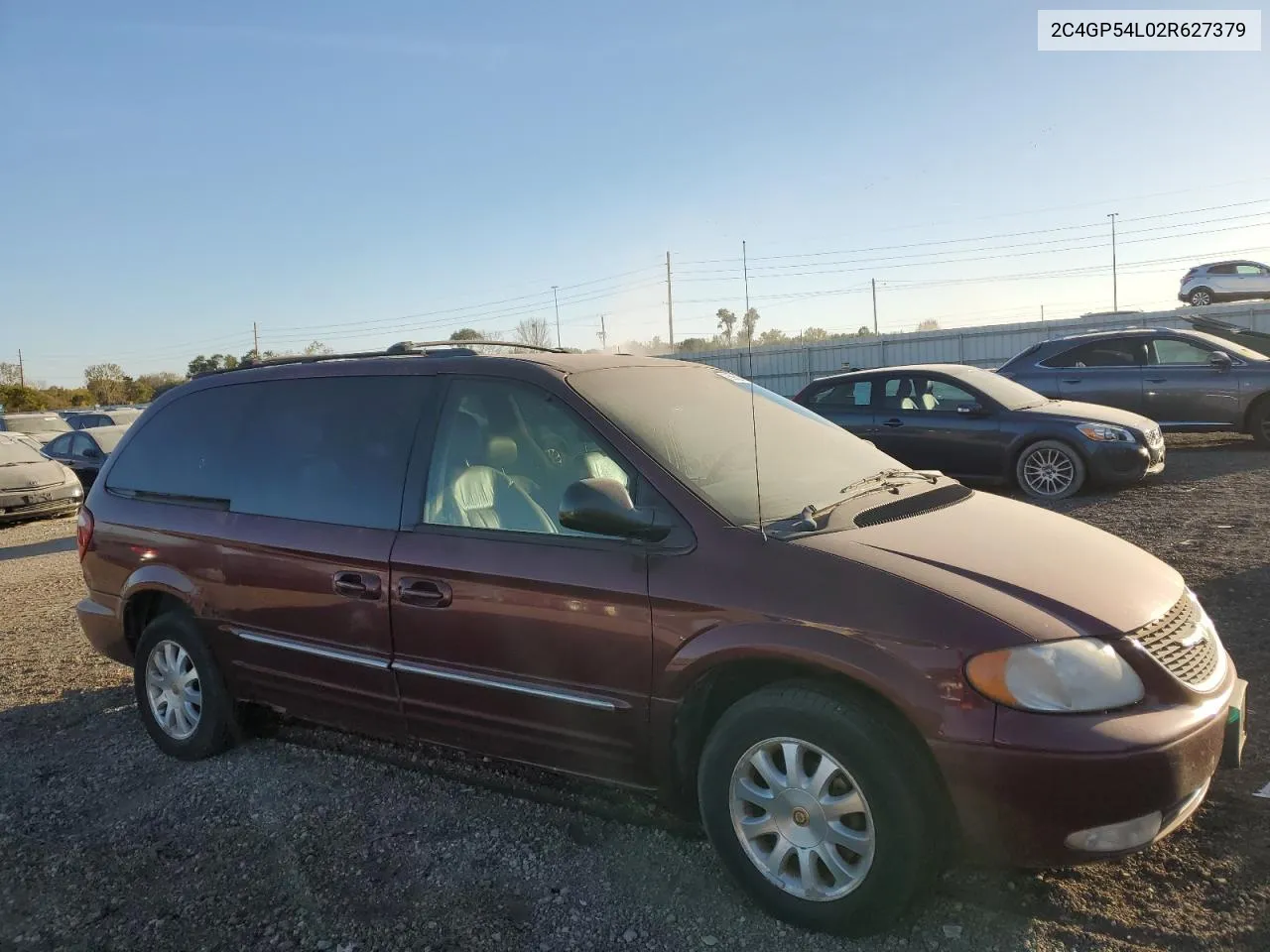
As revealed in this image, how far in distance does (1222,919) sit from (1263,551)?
461 cm

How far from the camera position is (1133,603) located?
272 cm

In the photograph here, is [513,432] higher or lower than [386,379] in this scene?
lower

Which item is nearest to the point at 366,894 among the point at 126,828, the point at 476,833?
the point at 476,833

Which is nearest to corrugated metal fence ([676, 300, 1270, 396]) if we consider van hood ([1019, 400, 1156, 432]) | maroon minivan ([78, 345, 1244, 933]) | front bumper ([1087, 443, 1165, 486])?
van hood ([1019, 400, 1156, 432])

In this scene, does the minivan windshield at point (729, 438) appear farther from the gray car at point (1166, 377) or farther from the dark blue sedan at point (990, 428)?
the gray car at point (1166, 377)

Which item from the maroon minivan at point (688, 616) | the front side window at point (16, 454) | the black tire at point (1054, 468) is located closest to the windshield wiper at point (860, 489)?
the maroon minivan at point (688, 616)

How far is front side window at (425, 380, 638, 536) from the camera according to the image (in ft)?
10.8

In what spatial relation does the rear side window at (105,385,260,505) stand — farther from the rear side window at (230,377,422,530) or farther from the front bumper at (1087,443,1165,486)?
the front bumper at (1087,443,1165,486)

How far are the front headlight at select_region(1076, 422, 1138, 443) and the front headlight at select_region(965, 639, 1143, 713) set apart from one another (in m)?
7.38

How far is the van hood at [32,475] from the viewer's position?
1321cm

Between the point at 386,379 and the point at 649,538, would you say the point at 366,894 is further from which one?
the point at 386,379

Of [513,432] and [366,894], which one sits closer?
[366,894]

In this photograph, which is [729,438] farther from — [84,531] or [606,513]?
[84,531]

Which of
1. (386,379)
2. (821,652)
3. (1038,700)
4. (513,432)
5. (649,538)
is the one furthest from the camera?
(386,379)
